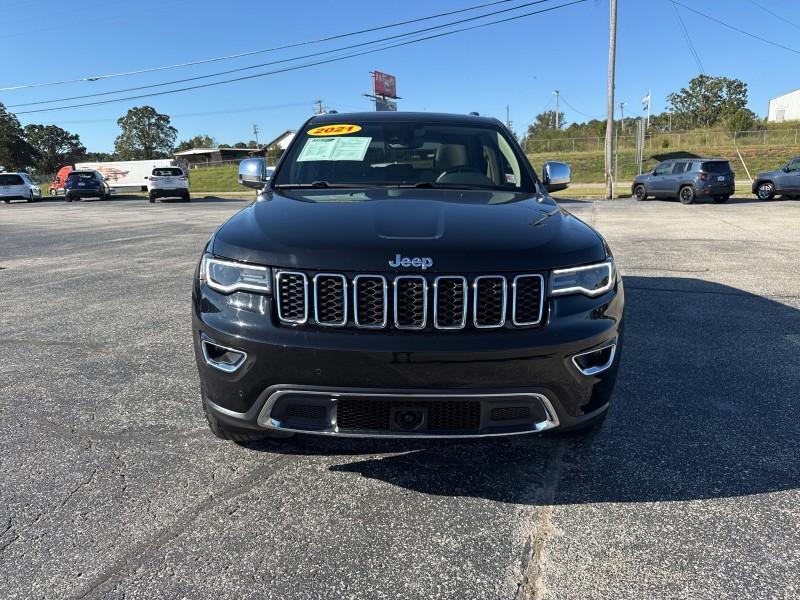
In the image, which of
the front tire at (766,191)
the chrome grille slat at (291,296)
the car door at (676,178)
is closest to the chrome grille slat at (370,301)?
the chrome grille slat at (291,296)

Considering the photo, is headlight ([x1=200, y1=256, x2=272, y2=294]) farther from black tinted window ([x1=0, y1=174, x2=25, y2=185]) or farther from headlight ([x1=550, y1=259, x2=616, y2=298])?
black tinted window ([x1=0, y1=174, x2=25, y2=185])

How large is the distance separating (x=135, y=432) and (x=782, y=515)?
302 centimetres

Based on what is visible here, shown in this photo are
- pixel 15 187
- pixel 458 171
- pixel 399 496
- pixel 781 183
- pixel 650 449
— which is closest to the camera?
pixel 399 496

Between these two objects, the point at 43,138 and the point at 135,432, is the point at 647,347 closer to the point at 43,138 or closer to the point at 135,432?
the point at 135,432

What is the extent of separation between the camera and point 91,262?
352 inches

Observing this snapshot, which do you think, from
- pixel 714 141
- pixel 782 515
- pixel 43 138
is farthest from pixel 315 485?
pixel 43 138

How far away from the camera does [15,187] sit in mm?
31297

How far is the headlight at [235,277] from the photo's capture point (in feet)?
7.34

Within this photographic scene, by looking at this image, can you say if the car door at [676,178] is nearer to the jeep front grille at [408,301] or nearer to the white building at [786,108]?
the jeep front grille at [408,301]

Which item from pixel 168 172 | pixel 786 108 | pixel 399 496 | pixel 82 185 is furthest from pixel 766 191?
pixel 786 108

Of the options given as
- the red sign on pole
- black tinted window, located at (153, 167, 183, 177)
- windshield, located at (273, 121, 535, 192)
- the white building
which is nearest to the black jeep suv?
windshield, located at (273, 121, 535, 192)

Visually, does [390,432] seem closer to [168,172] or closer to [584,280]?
[584,280]

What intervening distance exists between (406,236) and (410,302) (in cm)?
29

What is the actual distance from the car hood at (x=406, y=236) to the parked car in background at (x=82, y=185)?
110 feet
